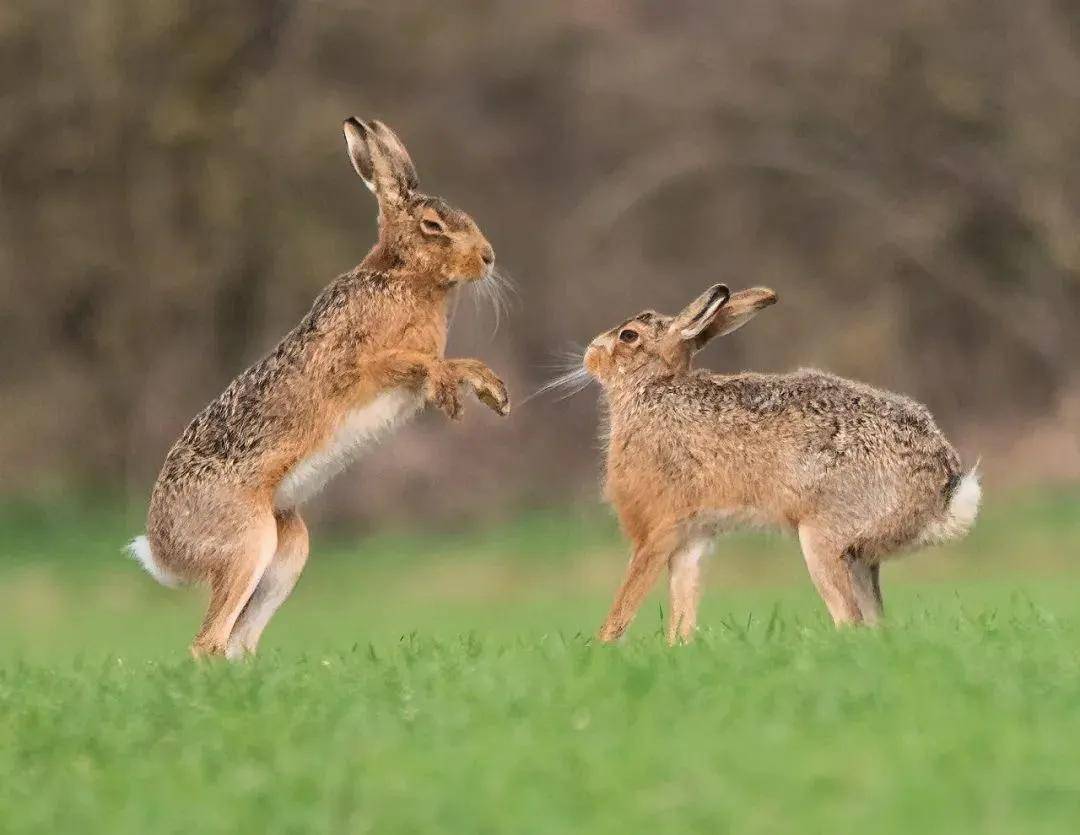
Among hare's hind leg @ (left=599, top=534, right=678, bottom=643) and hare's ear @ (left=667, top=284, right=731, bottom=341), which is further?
hare's ear @ (left=667, top=284, right=731, bottom=341)

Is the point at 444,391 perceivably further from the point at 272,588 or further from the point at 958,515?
the point at 958,515

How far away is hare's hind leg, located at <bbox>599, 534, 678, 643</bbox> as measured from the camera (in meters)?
8.52

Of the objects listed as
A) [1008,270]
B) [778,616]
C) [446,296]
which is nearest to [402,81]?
[1008,270]

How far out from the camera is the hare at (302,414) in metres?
8.60

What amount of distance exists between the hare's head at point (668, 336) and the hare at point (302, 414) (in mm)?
683

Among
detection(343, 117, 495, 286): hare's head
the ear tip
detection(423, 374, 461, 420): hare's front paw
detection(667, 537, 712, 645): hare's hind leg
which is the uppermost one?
the ear tip

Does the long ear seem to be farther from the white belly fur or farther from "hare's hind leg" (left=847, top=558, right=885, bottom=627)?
"hare's hind leg" (left=847, top=558, right=885, bottom=627)

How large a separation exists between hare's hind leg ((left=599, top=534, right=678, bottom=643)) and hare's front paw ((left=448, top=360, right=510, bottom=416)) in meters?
0.84

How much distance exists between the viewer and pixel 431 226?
9422mm

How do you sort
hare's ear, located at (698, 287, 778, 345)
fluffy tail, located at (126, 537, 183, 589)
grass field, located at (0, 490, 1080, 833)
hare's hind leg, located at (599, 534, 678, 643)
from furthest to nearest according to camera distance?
hare's ear, located at (698, 287, 778, 345)
fluffy tail, located at (126, 537, 183, 589)
hare's hind leg, located at (599, 534, 678, 643)
grass field, located at (0, 490, 1080, 833)

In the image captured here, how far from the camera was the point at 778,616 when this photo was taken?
8516 millimetres

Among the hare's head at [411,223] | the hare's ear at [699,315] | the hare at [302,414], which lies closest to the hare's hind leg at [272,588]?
the hare at [302,414]

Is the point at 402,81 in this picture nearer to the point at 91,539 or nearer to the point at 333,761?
the point at 91,539

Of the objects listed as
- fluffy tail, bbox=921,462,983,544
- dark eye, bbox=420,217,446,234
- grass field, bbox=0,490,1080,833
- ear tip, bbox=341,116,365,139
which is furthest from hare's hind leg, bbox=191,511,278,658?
fluffy tail, bbox=921,462,983,544
